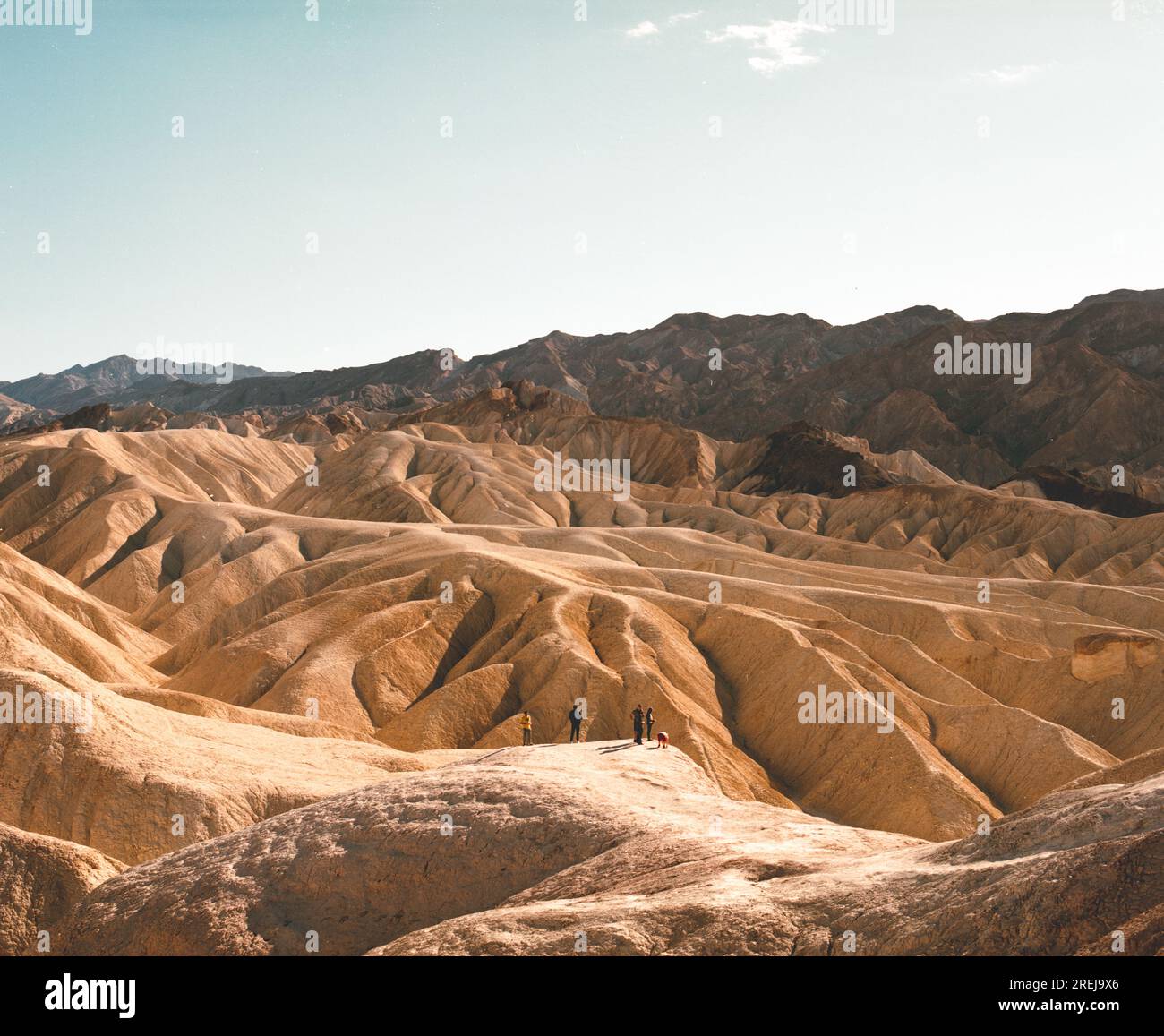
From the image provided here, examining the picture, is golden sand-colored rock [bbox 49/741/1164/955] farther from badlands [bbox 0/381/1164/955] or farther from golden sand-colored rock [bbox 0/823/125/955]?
golden sand-colored rock [bbox 0/823/125/955]

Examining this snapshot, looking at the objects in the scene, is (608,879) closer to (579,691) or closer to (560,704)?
(560,704)

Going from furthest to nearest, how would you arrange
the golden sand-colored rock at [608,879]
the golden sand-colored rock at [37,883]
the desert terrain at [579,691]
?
the golden sand-colored rock at [37,883] < the desert terrain at [579,691] < the golden sand-colored rock at [608,879]

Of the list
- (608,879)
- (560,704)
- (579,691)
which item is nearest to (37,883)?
(608,879)

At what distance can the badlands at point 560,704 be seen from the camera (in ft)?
42.8

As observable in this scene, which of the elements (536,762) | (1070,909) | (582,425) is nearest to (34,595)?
(536,762)

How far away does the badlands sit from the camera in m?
13.0

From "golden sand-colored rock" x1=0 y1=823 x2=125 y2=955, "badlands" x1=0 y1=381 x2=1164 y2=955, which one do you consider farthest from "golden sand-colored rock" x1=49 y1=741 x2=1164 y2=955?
"golden sand-colored rock" x1=0 y1=823 x2=125 y2=955

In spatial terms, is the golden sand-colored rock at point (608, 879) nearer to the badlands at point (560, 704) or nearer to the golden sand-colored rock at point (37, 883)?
the badlands at point (560, 704)

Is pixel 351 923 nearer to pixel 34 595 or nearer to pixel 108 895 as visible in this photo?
pixel 108 895

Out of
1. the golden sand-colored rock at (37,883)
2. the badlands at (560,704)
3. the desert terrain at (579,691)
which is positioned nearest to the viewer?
the badlands at (560,704)

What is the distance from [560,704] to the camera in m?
47.3

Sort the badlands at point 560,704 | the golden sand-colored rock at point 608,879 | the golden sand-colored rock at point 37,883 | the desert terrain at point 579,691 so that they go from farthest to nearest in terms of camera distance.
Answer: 1. the golden sand-colored rock at point 37,883
2. the desert terrain at point 579,691
3. the badlands at point 560,704
4. the golden sand-colored rock at point 608,879

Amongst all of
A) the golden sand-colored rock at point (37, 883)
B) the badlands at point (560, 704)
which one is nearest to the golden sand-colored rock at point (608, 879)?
the badlands at point (560, 704)

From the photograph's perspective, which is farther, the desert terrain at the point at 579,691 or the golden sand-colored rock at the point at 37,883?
the golden sand-colored rock at the point at 37,883
